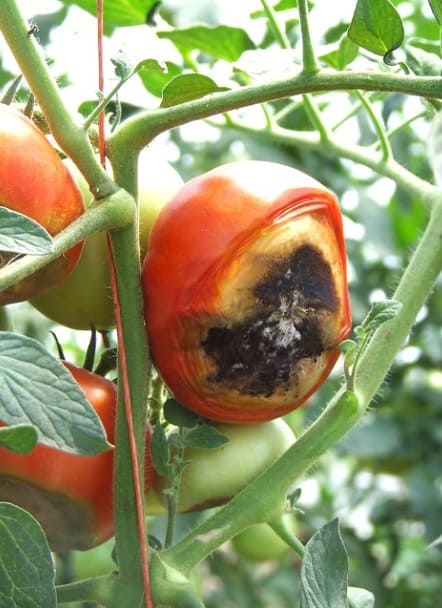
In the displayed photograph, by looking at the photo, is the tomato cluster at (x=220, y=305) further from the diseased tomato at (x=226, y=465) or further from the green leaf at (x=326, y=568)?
the green leaf at (x=326, y=568)

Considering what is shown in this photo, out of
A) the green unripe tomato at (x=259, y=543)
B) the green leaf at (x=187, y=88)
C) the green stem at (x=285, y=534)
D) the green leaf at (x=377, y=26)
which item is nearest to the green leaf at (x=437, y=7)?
the green leaf at (x=377, y=26)

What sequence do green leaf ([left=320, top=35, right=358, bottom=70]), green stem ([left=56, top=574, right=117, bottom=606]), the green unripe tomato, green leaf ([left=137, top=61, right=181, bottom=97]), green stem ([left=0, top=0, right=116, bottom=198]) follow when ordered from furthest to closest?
1. the green unripe tomato
2. green leaf ([left=137, top=61, right=181, bottom=97])
3. green leaf ([left=320, top=35, right=358, bottom=70])
4. green stem ([left=56, top=574, right=117, bottom=606])
5. green stem ([left=0, top=0, right=116, bottom=198])

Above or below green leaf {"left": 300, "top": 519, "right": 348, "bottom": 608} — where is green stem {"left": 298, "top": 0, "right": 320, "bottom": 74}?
above

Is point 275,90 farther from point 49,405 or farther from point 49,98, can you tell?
point 49,405

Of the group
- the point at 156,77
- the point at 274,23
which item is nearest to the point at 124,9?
the point at 156,77

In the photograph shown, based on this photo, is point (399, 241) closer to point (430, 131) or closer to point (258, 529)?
point (258, 529)

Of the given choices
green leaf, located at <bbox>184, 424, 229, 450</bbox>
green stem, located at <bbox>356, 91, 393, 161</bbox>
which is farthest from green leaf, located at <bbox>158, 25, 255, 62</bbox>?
green leaf, located at <bbox>184, 424, 229, 450</bbox>

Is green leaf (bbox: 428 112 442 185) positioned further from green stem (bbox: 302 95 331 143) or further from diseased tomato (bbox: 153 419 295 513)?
diseased tomato (bbox: 153 419 295 513)

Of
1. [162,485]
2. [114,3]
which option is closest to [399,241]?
[114,3]
